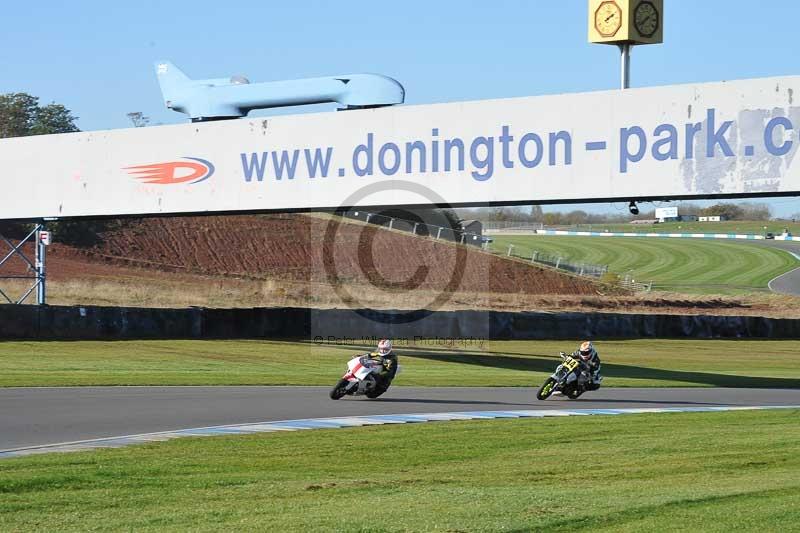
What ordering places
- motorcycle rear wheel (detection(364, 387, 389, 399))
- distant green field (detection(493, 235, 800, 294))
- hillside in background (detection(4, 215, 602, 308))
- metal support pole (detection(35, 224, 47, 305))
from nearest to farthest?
motorcycle rear wheel (detection(364, 387, 389, 399)) < metal support pole (detection(35, 224, 47, 305)) < hillside in background (detection(4, 215, 602, 308)) < distant green field (detection(493, 235, 800, 294))

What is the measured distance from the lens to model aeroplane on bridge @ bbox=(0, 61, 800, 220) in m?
23.6

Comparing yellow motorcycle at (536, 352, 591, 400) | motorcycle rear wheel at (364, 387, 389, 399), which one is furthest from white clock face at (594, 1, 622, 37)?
motorcycle rear wheel at (364, 387, 389, 399)

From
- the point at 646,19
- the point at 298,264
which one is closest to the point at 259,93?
the point at 646,19

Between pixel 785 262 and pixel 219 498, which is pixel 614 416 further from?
pixel 785 262

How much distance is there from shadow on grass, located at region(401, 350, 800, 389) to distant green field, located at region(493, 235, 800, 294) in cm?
4278

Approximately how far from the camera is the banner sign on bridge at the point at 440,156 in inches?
925

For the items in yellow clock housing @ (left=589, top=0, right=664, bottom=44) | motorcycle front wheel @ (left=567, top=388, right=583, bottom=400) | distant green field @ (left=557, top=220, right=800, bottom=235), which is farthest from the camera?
distant green field @ (left=557, top=220, right=800, bottom=235)

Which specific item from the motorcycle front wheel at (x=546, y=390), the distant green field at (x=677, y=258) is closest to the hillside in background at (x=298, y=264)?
the distant green field at (x=677, y=258)

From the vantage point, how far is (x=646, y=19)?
25.2m

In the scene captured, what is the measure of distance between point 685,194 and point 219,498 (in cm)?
1589

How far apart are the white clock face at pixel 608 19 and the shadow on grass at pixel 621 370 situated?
33.0ft

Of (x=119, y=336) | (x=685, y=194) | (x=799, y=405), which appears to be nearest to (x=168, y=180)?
(x=119, y=336)

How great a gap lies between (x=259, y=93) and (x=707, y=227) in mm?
108640

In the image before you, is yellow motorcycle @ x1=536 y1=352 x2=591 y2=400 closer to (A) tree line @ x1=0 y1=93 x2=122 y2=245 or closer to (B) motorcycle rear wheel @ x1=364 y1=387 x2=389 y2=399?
(B) motorcycle rear wheel @ x1=364 y1=387 x2=389 y2=399
